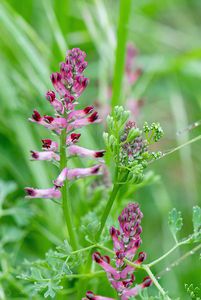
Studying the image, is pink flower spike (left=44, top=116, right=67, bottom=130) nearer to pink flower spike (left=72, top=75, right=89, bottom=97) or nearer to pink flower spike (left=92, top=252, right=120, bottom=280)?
pink flower spike (left=72, top=75, right=89, bottom=97)

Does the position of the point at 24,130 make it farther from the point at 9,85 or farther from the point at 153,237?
the point at 153,237

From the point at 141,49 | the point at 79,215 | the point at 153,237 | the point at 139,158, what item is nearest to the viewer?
the point at 139,158

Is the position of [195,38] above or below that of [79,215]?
above

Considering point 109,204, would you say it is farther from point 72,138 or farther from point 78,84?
point 78,84

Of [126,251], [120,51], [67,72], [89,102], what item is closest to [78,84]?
[67,72]

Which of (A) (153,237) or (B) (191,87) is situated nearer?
(A) (153,237)

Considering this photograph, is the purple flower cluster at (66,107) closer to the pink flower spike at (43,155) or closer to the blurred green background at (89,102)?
the pink flower spike at (43,155)

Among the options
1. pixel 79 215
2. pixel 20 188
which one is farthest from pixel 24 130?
pixel 79 215

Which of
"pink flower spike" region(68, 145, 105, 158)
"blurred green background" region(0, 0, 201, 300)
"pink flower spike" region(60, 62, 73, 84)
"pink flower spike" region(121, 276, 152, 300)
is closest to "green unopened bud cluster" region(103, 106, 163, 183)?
"pink flower spike" region(68, 145, 105, 158)
